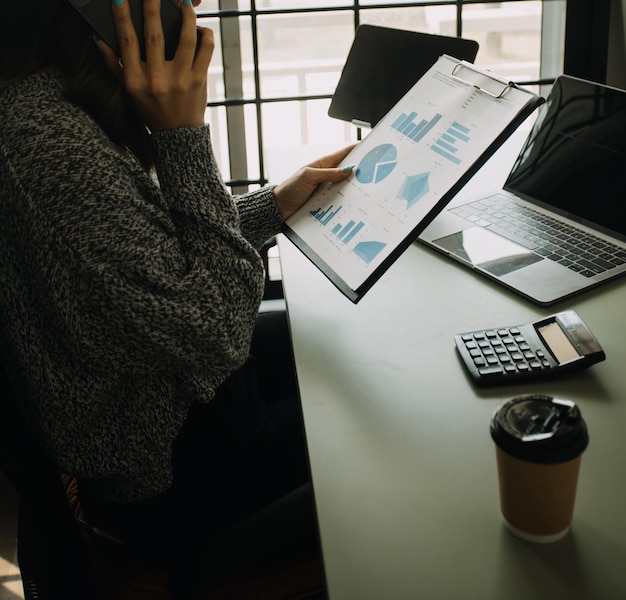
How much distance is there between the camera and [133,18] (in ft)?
2.95

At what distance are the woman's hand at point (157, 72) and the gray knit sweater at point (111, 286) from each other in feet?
0.09

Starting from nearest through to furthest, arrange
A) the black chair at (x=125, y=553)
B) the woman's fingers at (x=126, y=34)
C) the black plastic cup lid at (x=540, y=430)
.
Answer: the black plastic cup lid at (x=540, y=430), the black chair at (x=125, y=553), the woman's fingers at (x=126, y=34)

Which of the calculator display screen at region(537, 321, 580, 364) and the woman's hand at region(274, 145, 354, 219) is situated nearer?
the calculator display screen at region(537, 321, 580, 364)

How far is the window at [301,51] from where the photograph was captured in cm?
192

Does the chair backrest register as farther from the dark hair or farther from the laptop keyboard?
the laptop keyboard

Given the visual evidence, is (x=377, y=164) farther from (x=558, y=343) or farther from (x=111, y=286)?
(x=111, y=286)

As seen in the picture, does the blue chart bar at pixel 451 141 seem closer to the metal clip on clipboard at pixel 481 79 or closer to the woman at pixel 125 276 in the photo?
the metal clip on clipboard at pixel 481 79

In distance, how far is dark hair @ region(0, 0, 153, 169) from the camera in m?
0.83

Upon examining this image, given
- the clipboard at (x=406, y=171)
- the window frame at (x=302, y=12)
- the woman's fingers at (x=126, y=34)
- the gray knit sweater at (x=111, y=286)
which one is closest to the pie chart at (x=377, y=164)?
the clipboard at (x=406, y=171)

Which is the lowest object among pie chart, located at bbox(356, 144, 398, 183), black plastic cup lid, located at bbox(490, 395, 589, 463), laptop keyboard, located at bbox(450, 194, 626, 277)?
laptop keyboard, located at bbox(450, 194, 626, 277)

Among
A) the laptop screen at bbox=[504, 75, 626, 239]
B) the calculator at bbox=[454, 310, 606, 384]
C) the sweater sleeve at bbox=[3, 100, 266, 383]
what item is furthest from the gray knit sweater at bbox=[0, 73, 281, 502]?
the laptop screen at bbox=[504, 75, 626, 239]

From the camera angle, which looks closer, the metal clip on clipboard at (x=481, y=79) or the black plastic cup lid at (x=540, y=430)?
the black plastic cup lid at (x=540, y=430)

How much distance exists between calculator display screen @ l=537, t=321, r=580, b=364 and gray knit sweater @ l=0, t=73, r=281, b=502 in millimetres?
361

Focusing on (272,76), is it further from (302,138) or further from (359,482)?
(359,482)
